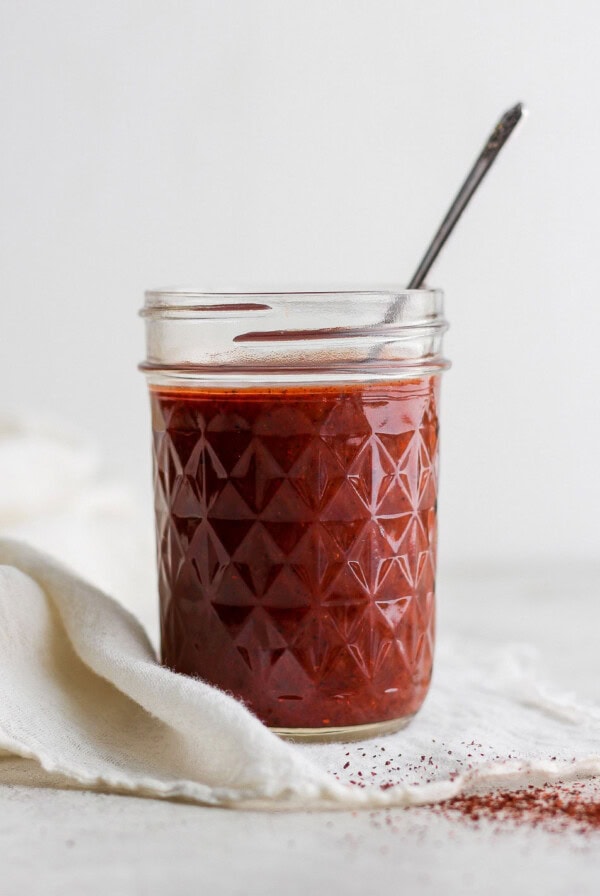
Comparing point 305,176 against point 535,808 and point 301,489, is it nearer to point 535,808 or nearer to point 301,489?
point 301,489

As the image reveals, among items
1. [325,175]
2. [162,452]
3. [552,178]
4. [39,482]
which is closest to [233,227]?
[325,175]

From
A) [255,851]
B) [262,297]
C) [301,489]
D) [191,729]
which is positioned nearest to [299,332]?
[262,297]

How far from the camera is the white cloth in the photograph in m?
1.18

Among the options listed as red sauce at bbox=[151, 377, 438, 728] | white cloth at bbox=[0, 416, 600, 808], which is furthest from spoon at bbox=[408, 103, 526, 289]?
white cloth at bbox=[0, 416, 600, 808]

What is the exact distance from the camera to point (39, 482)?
211 cm

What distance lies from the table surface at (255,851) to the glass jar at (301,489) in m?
0.21

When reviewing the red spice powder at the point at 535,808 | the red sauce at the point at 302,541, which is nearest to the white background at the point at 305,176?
the red sauce at the point at 302,541

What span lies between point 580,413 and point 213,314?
1.67 meters

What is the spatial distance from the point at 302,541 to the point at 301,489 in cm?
6

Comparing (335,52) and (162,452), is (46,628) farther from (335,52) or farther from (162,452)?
(335,52)

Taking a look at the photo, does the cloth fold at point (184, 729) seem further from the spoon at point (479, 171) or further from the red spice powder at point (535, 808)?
the spoon at point (479, 171)

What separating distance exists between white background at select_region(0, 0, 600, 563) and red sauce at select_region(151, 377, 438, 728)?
1.34 metres

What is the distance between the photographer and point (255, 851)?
108cm

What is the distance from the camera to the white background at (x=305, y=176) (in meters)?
2.62
